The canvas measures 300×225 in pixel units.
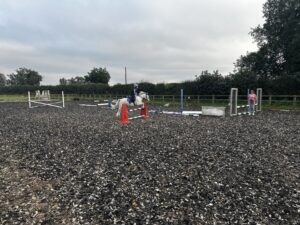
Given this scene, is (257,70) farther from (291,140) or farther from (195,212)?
(195,212)

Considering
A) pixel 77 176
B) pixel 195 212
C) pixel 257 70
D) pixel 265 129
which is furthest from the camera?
pixel 257 70

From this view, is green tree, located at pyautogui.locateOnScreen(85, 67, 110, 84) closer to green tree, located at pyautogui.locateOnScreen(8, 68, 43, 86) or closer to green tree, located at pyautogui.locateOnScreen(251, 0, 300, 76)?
green tree, located at pyautogui.locateOnScreen(8, 68, 43, 86)

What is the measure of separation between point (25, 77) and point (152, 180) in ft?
435

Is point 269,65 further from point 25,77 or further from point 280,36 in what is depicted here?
point 25,77

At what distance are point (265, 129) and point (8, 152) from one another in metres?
11.5

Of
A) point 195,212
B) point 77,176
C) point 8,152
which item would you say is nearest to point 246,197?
point 195,212

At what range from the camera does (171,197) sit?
616cm

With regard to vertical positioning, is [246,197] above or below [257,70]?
below

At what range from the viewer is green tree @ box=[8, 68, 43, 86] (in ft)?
404

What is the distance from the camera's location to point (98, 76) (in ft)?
325

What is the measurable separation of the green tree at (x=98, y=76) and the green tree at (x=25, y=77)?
34167 millimetres

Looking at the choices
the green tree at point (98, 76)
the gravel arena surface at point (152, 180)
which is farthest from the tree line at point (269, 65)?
the green tree at point (98, 76)

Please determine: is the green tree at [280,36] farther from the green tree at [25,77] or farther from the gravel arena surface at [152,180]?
the green tree at [25,77]

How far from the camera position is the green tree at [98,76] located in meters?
99.2
